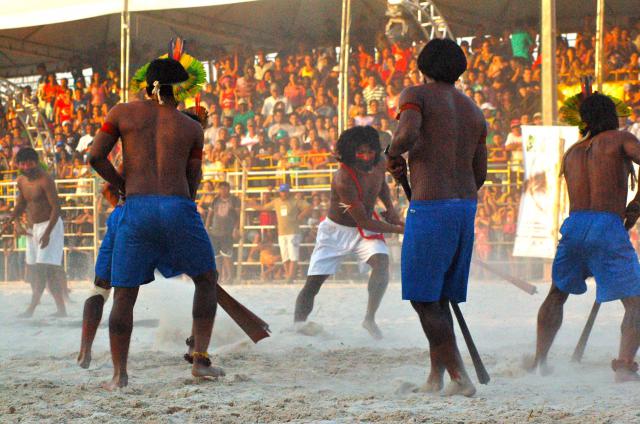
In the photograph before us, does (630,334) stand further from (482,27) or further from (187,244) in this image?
(482,27)

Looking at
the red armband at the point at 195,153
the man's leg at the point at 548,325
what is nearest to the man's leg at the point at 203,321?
the red armband at the point at 195,153

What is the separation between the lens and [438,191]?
16.3 feet

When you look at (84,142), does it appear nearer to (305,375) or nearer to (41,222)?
(41,222)

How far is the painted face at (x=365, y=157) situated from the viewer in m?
7.97

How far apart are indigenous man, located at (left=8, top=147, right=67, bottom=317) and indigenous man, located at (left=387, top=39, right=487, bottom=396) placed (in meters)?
5.64

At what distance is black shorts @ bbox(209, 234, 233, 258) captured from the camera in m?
15.5

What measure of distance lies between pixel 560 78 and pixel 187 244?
427 inches

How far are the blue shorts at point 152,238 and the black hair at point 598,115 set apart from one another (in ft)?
7.32

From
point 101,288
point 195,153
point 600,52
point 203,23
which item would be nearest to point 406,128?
point 195,153

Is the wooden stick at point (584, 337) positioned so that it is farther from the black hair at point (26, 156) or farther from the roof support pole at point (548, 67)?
the roof support pole at point (548, 67)

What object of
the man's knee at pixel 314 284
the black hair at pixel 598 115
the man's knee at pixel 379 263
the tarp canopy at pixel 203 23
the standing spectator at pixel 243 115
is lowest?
the man's knee at pixel 314 284

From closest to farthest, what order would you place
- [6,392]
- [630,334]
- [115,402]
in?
[115,402]
[6,392]
[630,334]

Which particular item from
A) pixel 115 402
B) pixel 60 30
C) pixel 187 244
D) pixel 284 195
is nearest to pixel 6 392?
pixel 115 402

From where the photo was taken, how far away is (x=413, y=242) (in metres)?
5.00
